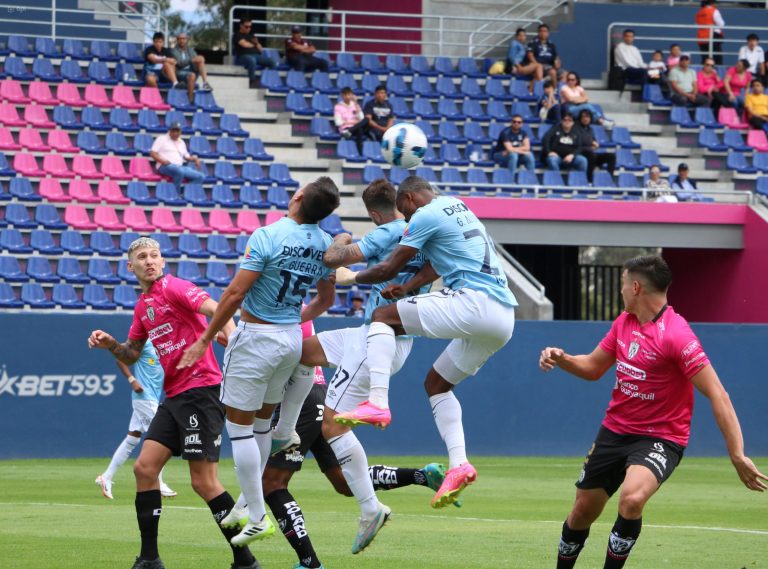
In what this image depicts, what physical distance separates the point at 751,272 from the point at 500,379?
27.9 feet

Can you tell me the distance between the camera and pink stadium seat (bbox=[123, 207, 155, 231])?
22.9 m

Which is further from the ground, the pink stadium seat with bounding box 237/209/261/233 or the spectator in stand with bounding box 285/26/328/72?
the spectator in stand with bounding box 285/26/328/72

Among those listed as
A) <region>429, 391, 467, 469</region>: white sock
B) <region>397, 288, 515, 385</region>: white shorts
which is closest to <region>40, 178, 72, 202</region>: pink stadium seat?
<region>429, 391, 467, 469</region>: white sock

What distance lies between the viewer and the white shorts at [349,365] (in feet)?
28.7

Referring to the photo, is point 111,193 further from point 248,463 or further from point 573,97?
point 248,463

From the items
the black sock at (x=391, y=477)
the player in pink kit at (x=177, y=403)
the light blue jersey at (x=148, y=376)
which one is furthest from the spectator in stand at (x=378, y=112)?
the player in pink kit at (x=177, y=403)

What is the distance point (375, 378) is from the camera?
841 centimetres

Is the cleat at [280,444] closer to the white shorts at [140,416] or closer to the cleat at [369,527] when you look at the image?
the cleat at [369,527]

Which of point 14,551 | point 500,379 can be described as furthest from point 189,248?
point 14,551

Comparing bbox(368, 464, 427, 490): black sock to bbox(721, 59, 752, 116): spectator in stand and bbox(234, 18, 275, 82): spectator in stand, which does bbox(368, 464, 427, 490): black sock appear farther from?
bbox(721, 59, 752, 116): spectator in stand

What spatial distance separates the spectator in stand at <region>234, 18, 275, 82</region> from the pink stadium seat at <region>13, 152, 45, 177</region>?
596 cm

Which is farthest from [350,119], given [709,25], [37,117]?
[709,25]

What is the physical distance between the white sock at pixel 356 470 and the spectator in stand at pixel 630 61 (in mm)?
23130

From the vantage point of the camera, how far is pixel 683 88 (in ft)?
98.5
